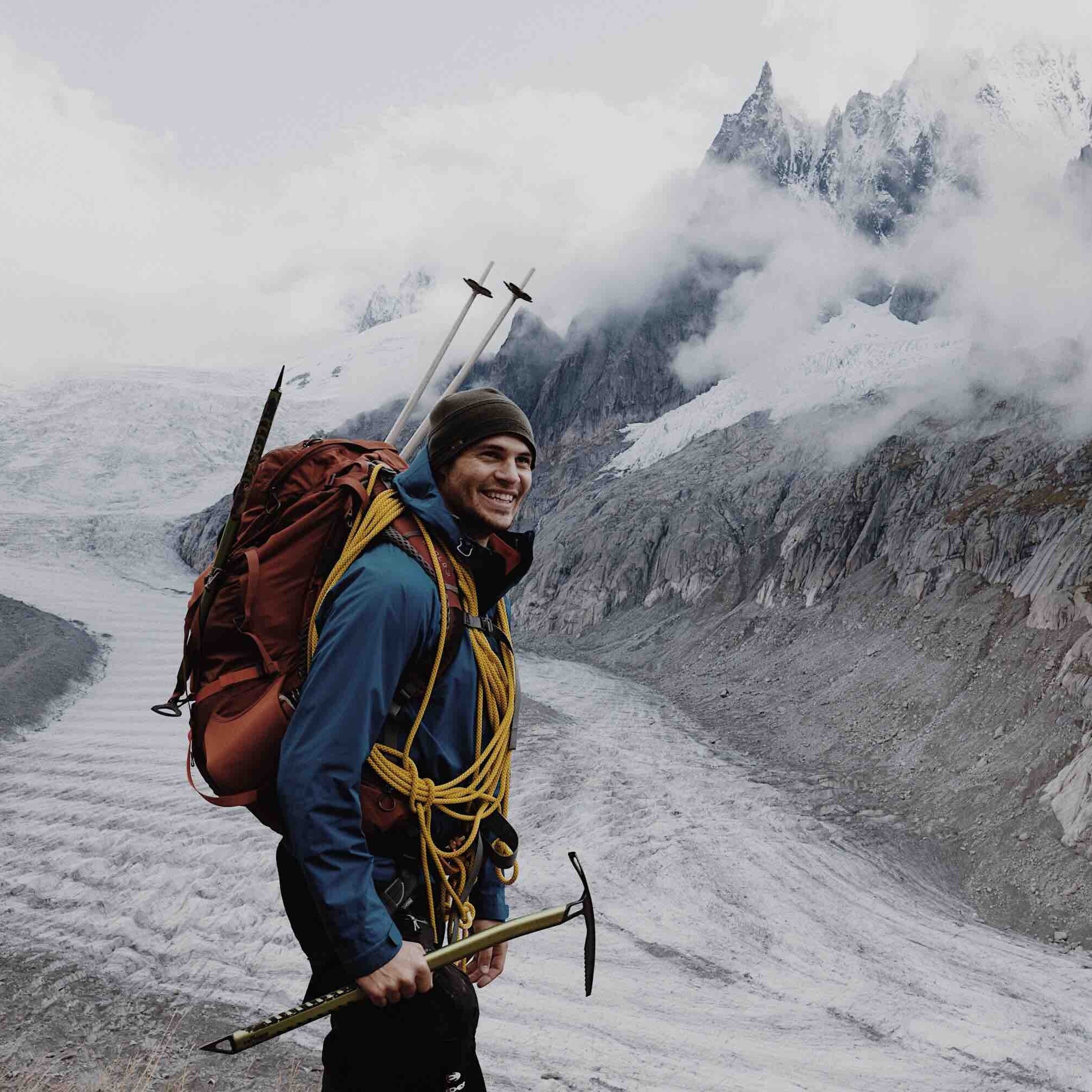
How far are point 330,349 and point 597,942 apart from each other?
138m

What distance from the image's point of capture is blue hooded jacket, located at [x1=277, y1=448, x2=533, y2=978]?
2199 mm

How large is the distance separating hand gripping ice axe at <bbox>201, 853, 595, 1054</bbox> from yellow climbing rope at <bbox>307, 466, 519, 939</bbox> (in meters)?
0.17

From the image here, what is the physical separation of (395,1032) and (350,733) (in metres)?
0.94

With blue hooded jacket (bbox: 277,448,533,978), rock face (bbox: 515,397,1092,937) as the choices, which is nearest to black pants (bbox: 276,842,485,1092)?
blue hooded jacket (bbox: 277,448,533,978)

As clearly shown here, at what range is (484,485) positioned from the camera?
2750 millimetres

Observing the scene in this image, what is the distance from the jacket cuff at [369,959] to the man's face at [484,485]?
3.97 ft

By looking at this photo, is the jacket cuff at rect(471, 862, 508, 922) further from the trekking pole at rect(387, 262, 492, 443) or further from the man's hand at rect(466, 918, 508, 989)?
the trekking pole at rect(387, 262, 492, 443)

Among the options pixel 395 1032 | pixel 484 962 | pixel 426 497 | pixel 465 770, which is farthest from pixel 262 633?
pixel 484 962

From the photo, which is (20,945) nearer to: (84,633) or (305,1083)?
(305,1083)

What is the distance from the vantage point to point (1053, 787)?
1725cm

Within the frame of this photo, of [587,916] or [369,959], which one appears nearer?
[369,959]

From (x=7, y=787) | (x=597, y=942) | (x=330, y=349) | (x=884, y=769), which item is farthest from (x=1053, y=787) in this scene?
(x=330, y=349)

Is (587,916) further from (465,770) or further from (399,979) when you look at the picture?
(399,979)

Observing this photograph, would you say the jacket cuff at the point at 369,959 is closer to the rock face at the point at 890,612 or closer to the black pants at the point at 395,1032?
the black pants at the point at 395,1032
